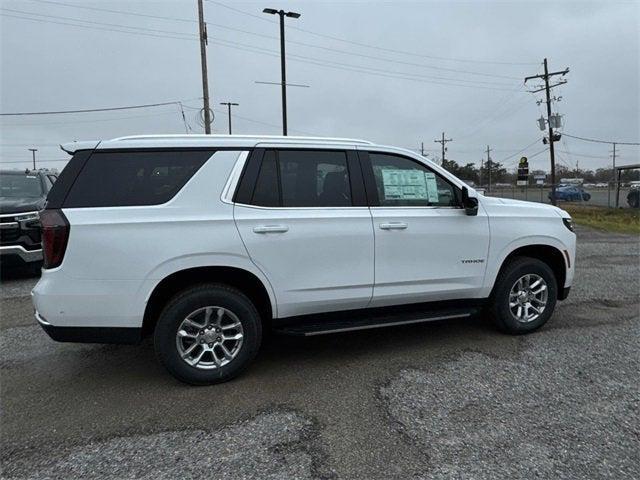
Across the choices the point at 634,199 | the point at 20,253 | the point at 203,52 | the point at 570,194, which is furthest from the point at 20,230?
the point at 570,194

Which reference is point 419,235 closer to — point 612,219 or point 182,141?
point 182,141

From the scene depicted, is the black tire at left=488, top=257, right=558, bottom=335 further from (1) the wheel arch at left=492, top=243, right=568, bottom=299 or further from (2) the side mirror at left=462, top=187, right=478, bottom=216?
(2) the side mirror at left=462, top=187, right=478, bottom=216

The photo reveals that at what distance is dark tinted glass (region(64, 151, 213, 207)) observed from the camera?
3.17 metres

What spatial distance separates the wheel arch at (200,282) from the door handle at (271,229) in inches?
13.1

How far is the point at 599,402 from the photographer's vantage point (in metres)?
3.16

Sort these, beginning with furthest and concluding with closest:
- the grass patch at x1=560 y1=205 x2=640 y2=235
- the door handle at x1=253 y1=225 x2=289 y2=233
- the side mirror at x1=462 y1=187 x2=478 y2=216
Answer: the grass patch at x1=560 y1=205 x2=640 y2=235, the side mirror at x1=462 y1=187 x2=478 y2=216, the door handle at x1=253 y1=225 x2=289 y2=233

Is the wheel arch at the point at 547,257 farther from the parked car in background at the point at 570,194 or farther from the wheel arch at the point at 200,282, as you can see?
the parked car in background at the point at 570,194

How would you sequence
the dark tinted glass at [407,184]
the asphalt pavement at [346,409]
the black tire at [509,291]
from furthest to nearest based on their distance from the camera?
1. the black tire at [509,291]
2. the dark tinted glass at [407,184]
3. the asphalt pavement at [346,409]

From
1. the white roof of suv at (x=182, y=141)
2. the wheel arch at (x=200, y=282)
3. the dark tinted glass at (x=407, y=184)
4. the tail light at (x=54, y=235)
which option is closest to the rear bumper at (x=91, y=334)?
the wheel arch at (x=200, y=282)

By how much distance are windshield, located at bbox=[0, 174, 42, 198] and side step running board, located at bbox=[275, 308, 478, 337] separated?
628 cm

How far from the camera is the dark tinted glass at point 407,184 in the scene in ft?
12.9

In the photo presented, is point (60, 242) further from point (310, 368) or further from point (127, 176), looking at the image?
point (310, 368)

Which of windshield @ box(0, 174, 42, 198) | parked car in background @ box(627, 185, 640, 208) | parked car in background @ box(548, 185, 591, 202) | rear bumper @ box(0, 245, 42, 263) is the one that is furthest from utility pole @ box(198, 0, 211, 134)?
parked car in background @ box(548, 185, 591, 202)

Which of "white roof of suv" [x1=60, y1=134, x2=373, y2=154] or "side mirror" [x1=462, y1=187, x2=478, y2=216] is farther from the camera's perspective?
"side mirror" [x1=462, y1=187, x2=478, y2=216]
